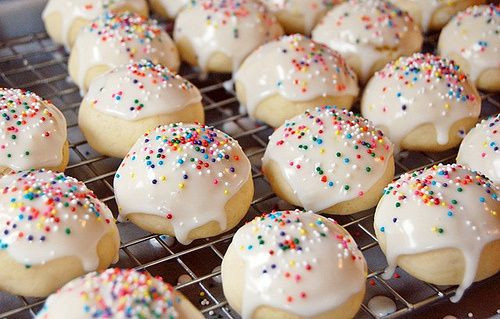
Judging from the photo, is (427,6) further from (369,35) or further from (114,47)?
(114,47)

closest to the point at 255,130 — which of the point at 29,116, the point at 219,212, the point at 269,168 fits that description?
the point at 269,168

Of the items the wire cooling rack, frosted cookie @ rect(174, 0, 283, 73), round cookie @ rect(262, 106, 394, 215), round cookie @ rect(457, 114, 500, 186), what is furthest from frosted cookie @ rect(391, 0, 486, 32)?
round cookie @ rect(262, 106, 394, 215)

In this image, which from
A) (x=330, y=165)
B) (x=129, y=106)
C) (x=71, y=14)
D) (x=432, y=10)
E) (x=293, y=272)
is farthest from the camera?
(x=432, y=10)

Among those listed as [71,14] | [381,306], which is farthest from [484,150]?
[71,14]

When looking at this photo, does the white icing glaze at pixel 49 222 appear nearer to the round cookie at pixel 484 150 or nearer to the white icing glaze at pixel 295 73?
the white icing glaze at pixel 295 73

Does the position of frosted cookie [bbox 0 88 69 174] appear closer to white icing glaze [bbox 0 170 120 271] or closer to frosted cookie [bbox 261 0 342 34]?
white icing glaze [bbox 0 170 120 271]

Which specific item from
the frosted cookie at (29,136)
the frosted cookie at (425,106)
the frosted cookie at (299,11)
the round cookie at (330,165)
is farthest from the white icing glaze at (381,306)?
the frosted cookie at (299,11)

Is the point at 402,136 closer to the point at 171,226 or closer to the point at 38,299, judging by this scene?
the point at 171,226
